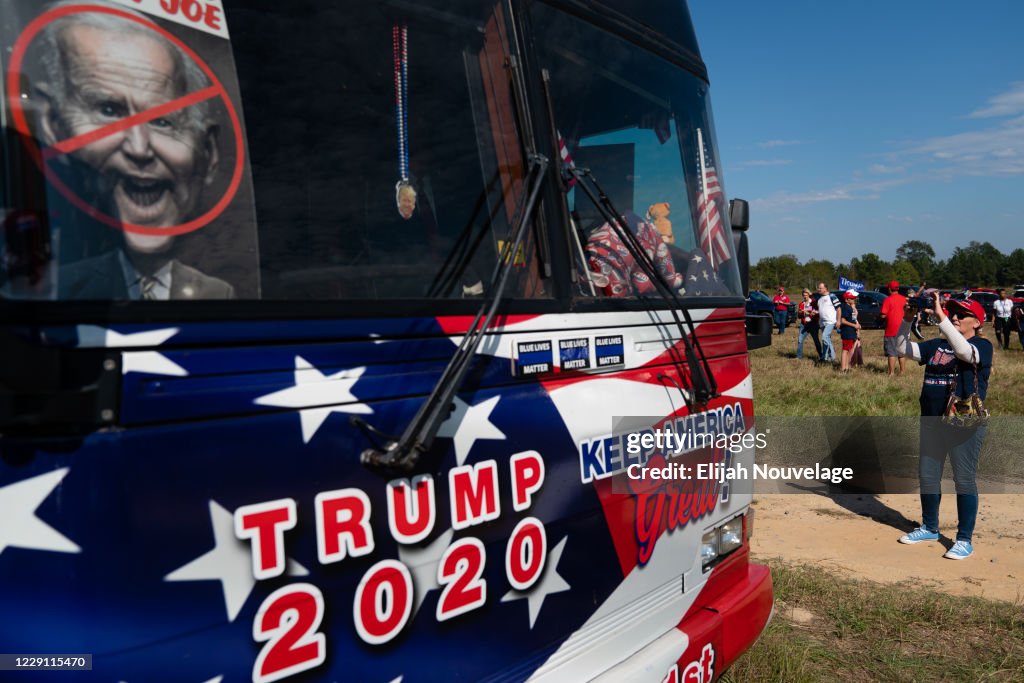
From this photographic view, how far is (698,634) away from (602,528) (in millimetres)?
698

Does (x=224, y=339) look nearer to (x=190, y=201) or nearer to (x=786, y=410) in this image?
(x=190, y=201)

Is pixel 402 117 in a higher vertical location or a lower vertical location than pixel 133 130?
higher

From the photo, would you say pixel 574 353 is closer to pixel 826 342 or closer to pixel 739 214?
pixel 739 214

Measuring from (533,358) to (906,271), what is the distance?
326 feet

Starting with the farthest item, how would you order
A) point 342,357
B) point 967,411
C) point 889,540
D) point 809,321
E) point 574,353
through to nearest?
1. point 809,321
2. point 889,540
3. point 967,411
4. point 574,353
5. point 342,357

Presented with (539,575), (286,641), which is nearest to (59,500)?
(286,641)

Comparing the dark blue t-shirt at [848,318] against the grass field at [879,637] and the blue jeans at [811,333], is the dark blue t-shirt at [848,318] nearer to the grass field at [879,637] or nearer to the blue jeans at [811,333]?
the blue jeans at [811,333]

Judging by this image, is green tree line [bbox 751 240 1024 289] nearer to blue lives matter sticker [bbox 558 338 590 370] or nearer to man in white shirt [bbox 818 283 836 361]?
man in white shirt [bbox 818 283 836 361]

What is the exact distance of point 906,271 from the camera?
301ft

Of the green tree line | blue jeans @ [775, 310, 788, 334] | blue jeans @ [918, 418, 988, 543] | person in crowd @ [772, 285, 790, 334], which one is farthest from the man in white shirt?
the green tree line

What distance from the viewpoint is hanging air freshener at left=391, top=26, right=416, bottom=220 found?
2203 millimetres

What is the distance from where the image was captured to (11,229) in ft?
4.85

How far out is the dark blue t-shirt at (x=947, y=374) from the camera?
5.85 m

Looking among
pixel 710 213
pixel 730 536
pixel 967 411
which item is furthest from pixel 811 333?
pixel 730 536
